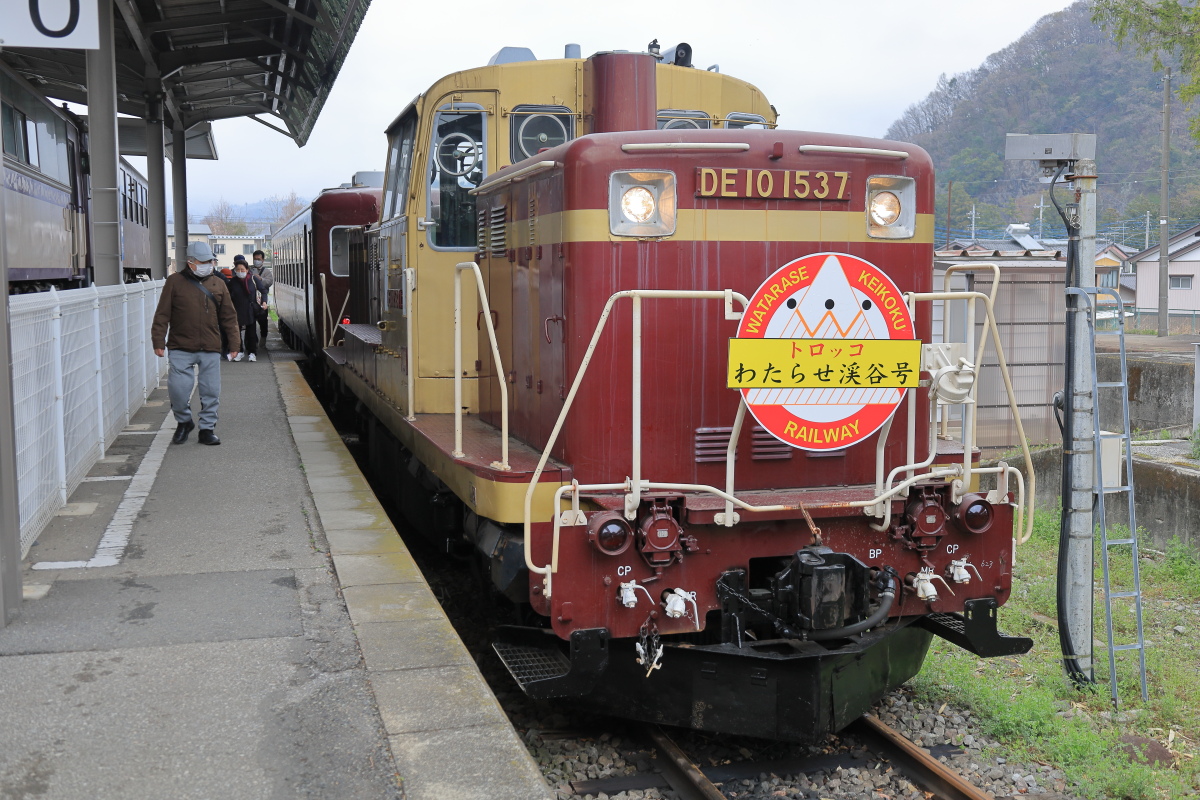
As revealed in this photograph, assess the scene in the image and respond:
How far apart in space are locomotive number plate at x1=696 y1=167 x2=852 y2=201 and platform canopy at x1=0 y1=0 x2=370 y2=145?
1158 centimetres

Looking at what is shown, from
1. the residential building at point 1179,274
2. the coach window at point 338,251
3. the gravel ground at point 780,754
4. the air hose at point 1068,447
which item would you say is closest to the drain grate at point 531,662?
the gravel ground at point 780,754

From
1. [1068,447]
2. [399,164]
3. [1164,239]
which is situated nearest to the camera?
[1068,447]

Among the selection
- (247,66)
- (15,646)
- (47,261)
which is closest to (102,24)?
(47,261)

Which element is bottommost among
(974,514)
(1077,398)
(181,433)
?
(181,433)

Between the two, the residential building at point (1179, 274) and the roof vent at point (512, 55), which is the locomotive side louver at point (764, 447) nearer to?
the roof vent at point (512, 55)

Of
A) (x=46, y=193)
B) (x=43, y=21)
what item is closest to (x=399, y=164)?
(x=43, y=21)

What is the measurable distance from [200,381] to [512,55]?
4393 millimetres

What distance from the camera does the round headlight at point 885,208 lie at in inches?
190

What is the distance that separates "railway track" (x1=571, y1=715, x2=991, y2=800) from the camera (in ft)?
13.8

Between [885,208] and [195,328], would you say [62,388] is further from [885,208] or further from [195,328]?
[885,208]

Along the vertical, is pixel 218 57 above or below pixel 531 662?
above

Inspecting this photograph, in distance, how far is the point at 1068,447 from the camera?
19.8ft

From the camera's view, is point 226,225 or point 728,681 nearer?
point 728,681

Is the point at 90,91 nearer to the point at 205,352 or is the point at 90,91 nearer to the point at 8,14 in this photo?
the point at 205,352
